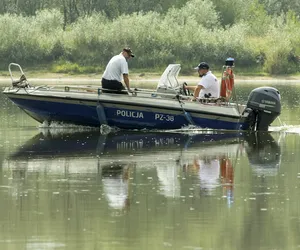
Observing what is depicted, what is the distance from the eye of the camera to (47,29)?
69.3 meters

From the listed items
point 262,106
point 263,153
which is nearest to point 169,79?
point 262,106

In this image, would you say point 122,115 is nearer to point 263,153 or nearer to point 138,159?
point 263,153

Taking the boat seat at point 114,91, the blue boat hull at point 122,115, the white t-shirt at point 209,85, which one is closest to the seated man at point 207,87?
the white t-shirt at point 209,85

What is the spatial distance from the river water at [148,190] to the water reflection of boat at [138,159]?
18 mm

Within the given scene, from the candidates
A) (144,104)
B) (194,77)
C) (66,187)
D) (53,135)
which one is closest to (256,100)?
(144,104)

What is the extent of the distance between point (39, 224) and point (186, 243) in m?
1.93

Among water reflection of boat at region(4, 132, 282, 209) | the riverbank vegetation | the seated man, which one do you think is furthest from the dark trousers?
the riverbank vegetation

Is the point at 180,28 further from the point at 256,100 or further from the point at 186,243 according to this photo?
the point at 186,243

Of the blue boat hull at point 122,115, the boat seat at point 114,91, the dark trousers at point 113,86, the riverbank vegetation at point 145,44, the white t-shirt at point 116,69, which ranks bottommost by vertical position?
the riverbank vegetation at point 145,44

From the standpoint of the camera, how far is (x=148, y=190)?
16.1m

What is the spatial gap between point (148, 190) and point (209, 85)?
27.8 ft

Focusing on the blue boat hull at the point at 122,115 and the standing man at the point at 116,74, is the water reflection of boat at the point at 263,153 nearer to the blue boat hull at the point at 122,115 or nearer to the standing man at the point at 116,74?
the blue boat hull at the point at 122,115

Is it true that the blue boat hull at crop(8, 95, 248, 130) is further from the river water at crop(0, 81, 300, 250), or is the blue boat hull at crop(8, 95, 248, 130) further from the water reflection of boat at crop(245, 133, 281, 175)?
the water reflection of boat at crop(245, 133, 281, 175)

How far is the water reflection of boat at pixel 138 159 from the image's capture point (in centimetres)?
1672
